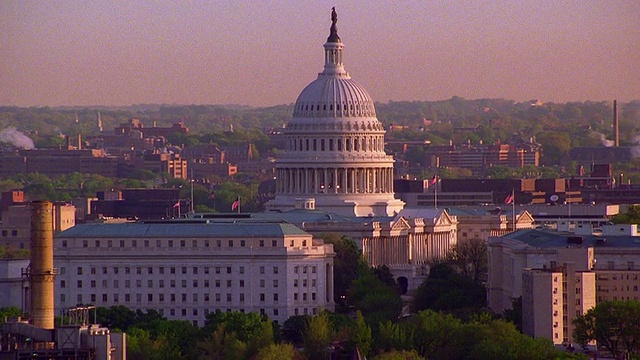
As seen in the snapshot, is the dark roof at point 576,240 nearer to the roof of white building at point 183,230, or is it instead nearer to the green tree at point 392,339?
the roof of white building at point 183,230

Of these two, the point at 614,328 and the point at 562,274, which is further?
the point at 562,274

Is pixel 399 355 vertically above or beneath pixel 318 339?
beneath

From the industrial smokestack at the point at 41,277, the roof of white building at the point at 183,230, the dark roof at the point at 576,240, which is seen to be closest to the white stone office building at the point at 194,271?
Answer: the roof of white building at the point at 183,230

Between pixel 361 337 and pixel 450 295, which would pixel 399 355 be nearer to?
pixel 361 337

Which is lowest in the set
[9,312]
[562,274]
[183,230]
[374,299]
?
[374,299]

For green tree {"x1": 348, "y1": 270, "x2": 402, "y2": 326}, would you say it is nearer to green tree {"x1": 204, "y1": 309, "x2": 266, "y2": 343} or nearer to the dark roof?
green tree {"x1": 204, "y1": 309, "x2": 266, "y2": 343}

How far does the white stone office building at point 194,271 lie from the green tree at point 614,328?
30092 millimetres

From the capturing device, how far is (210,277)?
178 meters

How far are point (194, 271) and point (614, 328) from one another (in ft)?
122

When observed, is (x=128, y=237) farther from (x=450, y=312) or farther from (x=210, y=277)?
(x=450, y=312)

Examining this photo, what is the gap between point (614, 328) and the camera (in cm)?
14675

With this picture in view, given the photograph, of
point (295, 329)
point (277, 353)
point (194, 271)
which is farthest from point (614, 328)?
point (194, 271)

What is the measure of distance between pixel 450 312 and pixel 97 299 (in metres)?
21.9

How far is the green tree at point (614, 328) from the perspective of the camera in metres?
146
